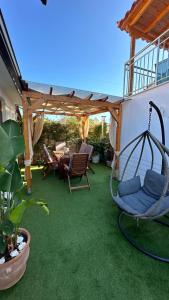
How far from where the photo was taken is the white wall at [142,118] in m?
3.56

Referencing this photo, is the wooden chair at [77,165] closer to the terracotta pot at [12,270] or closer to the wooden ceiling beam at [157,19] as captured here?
the terracotta pot at [12,270]

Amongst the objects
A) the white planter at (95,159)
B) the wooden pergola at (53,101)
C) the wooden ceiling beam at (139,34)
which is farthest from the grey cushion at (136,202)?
the wooden ceiling beam at (139,34)

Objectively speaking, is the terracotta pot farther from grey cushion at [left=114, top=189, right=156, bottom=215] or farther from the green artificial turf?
grey cushion at [left=114, top=189, right=156, bottom=215]

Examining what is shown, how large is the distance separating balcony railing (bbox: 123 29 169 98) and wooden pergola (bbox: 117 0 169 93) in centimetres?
10

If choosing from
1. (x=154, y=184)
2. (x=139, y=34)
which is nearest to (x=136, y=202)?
(x=154, y=184)

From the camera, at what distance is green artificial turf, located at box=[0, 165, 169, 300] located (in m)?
1.64

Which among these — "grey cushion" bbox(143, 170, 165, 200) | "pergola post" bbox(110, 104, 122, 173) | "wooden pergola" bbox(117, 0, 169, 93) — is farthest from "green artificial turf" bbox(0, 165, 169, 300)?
"wooden pergola" bbox(117, 0, 169, 93)

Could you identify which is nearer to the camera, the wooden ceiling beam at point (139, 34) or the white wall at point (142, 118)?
the white wall at point (142, 118)

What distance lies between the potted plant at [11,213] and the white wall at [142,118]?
330 centimetres

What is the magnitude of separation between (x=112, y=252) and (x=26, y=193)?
9.09 ft

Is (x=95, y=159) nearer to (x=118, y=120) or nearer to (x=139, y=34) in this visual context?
(x=118, y=120)

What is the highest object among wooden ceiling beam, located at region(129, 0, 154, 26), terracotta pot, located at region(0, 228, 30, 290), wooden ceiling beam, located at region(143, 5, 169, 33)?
wooden ceiling beam, located at region(143, 5, 169, 33)

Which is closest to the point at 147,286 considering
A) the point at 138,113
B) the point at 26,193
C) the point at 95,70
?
the point at 26,193

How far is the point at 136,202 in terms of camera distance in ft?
9.38
